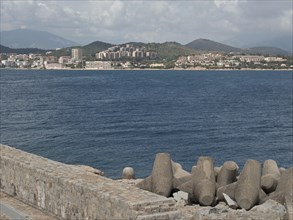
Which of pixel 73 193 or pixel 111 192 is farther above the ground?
pixel 111 192

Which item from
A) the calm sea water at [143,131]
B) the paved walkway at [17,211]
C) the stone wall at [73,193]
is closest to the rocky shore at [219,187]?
the stone wall at [73,193]

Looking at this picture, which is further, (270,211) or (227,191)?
(227,191)

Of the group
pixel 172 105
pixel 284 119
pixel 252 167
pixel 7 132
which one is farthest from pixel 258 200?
pixel 172 105

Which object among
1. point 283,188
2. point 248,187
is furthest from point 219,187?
point 283,188

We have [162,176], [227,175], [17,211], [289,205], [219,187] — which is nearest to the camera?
[17,211]

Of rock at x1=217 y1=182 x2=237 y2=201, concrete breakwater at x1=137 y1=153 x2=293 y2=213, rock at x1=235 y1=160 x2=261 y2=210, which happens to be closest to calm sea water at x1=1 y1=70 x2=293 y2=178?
concrete breakwater at x1=137 y1=153 x2=293 y2=213

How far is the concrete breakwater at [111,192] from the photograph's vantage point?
38.7 feet

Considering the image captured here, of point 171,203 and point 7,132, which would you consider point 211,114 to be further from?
point 171,203

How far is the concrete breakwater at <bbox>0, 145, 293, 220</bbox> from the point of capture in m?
11.8

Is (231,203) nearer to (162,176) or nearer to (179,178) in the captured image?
(162,176)

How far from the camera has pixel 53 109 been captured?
69500 mm

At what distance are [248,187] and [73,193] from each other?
7482mm

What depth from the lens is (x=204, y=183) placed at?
61.8 ft

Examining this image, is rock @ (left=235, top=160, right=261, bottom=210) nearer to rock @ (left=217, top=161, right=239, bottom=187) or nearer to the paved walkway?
rock @ (left=217, top=161, right=239, bottom=187)
